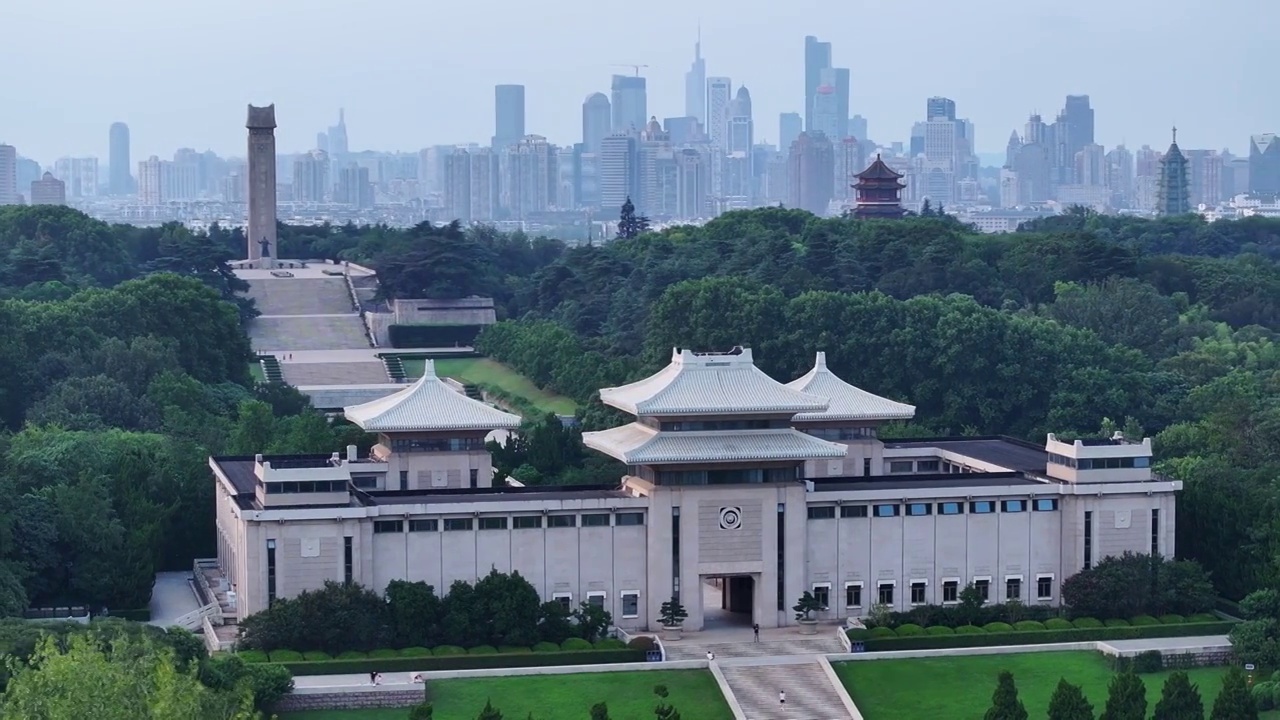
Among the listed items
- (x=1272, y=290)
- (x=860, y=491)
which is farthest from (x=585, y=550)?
(x=1272, y=290)

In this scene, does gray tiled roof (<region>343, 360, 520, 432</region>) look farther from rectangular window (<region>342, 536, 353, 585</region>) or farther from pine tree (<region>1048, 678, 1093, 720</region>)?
pine tree (<region>1048, 678, 1093, 720</region>)

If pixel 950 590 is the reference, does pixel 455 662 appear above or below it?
below

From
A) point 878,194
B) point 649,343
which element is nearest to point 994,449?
point 649,343

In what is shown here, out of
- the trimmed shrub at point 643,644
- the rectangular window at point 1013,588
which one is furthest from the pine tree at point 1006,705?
the rectangular window at point 1013,588

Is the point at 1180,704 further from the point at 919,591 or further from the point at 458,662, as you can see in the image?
the point at 458,662

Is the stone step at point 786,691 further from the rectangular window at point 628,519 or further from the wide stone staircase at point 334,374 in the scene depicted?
the wide stone staircase at point 334,374
